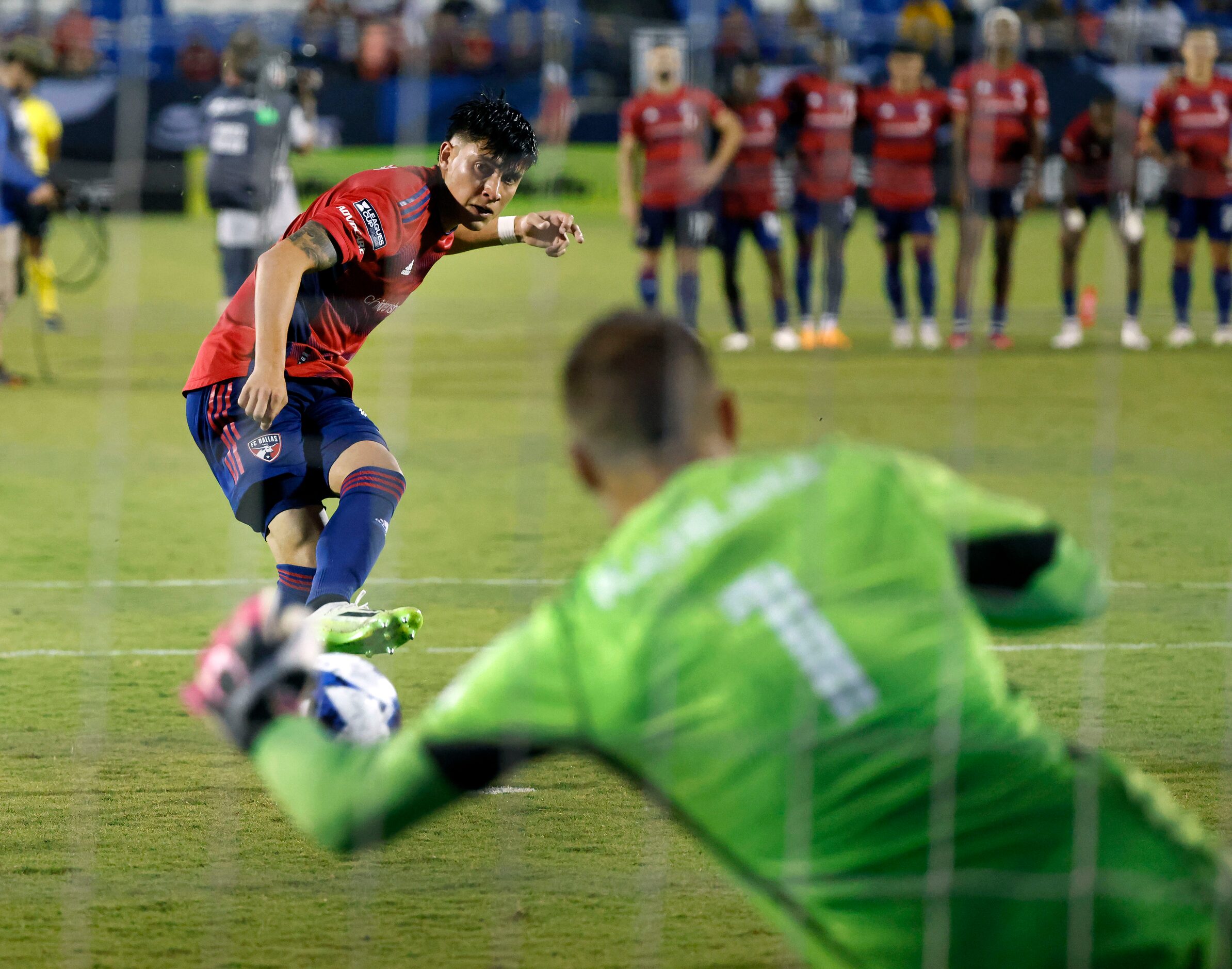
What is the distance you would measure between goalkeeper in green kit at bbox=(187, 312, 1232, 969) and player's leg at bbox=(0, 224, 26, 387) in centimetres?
959

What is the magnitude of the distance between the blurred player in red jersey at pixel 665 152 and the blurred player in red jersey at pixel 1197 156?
3.26 meters

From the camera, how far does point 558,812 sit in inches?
149

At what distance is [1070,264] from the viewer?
12945 mm

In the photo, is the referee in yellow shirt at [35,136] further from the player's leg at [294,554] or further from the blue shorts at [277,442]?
the player's leg at [294,554]

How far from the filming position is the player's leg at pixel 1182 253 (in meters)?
12.6

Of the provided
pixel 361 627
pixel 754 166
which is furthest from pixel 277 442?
pixel 754 166

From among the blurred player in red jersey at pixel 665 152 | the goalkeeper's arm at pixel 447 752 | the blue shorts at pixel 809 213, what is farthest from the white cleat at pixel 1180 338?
→ the goalkeeper's arm at pixel 447 752

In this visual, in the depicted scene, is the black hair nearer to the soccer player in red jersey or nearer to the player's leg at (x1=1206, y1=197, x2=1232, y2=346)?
the soccer player in red jersey

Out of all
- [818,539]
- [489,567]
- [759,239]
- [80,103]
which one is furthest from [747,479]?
[80,103]

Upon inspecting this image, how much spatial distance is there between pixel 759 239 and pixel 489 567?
725 centimetres

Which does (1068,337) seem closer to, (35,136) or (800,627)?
(35,136)

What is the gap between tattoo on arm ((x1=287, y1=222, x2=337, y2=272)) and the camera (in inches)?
156

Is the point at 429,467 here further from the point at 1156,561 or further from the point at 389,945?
the point at 389,945

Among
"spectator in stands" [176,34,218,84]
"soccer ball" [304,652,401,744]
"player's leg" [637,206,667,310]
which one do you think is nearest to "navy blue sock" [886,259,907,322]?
"player's leg" [637,206,667,310]
